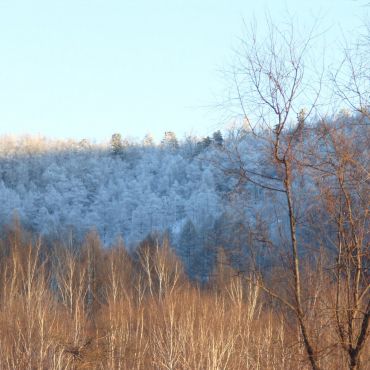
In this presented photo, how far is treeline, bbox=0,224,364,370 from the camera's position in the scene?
6414 mm

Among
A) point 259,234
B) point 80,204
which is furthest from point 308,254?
point 80,204

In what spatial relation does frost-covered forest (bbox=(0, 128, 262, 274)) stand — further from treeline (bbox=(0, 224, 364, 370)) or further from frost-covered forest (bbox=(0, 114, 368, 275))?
treeline (bbox=(0, 224, 364, 370))

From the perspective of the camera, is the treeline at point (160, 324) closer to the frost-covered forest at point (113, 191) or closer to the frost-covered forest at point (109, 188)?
the frost-covered forest at point (113, 191)

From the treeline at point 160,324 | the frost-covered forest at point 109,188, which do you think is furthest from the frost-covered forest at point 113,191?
the treeline at point 160,324

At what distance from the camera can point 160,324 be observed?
23.9 metres

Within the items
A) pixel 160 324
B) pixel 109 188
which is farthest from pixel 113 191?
pixel 160 324

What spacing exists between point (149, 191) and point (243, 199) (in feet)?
248

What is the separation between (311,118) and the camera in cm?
588

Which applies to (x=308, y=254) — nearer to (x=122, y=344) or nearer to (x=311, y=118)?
(x=311, y=118)

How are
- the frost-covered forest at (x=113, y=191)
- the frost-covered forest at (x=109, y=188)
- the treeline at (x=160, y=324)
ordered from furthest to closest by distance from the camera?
the frost-covered forest at (x=109, y=188) → the frost-covered forest at (x=113, y=191) → the treeline at (x=160, y=324)

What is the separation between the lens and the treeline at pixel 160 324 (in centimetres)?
641

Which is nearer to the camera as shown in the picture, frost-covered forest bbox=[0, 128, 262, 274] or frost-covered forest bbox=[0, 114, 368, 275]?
frost-covered forest bbox=[0, 114, 368, 275]

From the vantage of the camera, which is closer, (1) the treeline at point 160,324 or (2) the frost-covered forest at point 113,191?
(1) the treeline at point 160,324

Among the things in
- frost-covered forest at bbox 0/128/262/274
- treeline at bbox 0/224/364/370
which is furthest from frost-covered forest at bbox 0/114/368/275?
treeline at bbox 0/224/364/370
